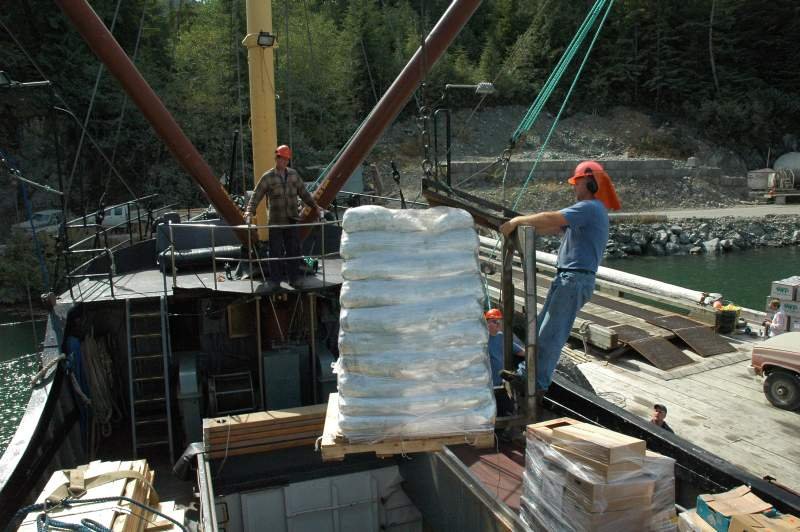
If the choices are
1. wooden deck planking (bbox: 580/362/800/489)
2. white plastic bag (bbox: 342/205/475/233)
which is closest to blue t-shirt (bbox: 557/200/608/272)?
white plastic bag (bbox: 342/205/475/233)

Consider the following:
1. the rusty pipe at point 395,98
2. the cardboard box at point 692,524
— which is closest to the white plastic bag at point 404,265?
the cardboard box at point 692,524

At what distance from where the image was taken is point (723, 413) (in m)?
9.30

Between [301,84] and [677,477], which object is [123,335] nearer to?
[677,477]

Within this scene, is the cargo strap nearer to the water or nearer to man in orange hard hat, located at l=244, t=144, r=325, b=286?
man in orange hard hat, located at l=244, t=144, r=325, b=286

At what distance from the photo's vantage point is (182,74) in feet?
133

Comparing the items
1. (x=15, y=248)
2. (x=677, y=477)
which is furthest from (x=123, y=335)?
(x=15, y=248)

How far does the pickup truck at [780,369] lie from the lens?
9.05m

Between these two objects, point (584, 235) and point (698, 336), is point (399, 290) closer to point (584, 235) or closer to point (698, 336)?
point (584, 235)

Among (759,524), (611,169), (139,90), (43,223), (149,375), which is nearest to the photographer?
(759,524)

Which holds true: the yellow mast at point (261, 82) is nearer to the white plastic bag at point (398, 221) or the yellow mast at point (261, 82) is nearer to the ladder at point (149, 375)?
the ladder at point (149, 375)

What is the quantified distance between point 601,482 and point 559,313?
1.59 metres

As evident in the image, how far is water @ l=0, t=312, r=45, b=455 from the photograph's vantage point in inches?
635

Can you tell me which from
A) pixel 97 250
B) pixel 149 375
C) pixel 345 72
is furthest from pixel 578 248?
pixel 345 72

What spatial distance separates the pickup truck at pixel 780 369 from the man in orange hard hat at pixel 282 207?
665 cm
